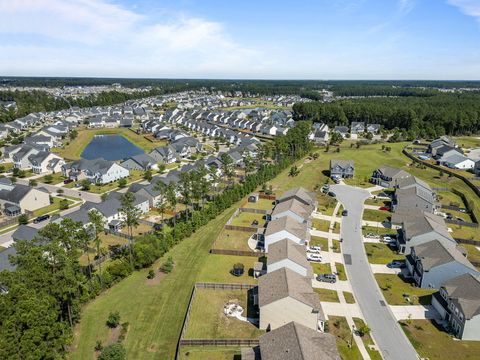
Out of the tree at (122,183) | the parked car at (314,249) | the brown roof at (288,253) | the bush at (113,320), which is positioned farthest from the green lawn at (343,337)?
the tree at (122,183)

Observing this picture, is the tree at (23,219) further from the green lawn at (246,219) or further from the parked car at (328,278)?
the parked car at (328,278)

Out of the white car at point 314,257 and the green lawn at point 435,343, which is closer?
the green lawn at point 435,343

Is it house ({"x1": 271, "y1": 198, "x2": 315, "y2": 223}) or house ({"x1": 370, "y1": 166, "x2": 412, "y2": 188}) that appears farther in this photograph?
house ({"x1": 370, "y1": 166, "x2": 412, "y2": 188})

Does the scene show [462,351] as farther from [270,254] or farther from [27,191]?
[27,191]

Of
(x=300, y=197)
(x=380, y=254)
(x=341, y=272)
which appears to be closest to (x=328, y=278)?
(x=341, y=272)

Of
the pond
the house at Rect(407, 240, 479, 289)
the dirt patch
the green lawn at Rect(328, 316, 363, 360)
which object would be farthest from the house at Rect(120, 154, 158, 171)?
the house at Rect(407, 240, 479, 289)

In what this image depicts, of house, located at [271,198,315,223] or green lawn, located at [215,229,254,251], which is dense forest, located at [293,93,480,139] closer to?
house, located at [271,198,315,223]
